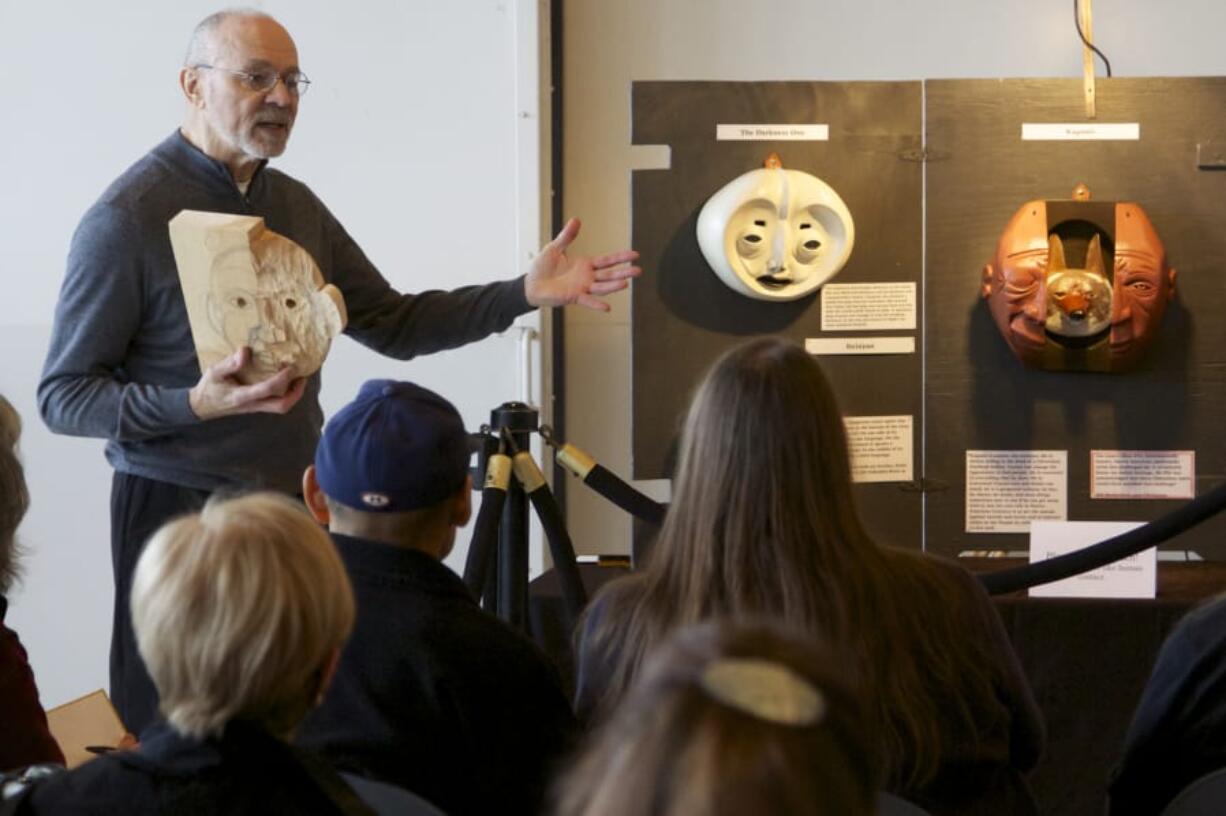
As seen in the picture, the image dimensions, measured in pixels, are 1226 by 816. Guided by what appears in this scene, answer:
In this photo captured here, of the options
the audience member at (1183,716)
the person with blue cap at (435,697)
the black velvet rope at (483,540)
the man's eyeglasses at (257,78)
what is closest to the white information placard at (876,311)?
the black velvet rope at (483,540)

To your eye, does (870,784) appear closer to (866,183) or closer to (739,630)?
(739,630)

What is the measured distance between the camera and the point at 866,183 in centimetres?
346

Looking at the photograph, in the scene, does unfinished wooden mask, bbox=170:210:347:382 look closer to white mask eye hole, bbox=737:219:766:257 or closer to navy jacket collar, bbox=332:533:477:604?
navy jacket collar, bbox=332:533:477:604

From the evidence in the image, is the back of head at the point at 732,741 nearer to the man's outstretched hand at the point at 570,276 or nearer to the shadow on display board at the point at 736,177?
the man's outstretched hand at the point at 570,276

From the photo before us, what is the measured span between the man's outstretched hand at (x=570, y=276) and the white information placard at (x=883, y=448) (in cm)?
83

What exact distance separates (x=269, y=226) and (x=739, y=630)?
2005mm

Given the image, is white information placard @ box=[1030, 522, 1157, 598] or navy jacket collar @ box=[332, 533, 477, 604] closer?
navy jacket collar @ box=[332, 533, 477, 604]

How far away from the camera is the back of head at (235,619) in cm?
123

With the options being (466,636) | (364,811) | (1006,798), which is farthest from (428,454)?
(1006,798)

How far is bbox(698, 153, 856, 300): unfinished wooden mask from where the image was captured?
336 cm

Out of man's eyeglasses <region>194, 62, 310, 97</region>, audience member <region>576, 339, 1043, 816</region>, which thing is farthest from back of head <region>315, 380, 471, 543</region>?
man's eyeglasses <region>194, 62, 310, 97</region>

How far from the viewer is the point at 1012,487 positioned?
3469 mm

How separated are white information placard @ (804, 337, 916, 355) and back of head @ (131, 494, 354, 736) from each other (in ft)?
7.60

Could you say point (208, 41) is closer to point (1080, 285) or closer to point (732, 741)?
point (1080, 285)
